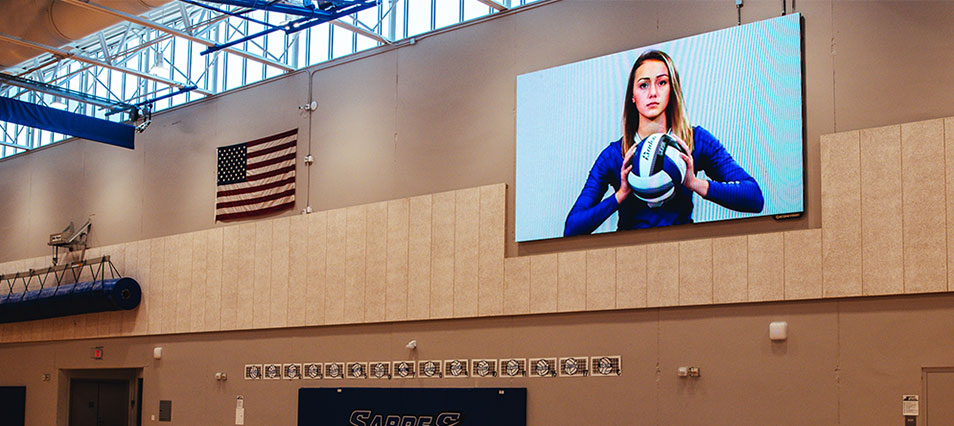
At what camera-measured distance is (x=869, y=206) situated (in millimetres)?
13297

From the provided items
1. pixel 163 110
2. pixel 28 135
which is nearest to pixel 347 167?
pixel 163 110

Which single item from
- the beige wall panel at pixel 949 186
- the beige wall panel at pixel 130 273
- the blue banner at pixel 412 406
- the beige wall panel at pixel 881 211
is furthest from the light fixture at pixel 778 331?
the beige wall panel at pixel 130 273

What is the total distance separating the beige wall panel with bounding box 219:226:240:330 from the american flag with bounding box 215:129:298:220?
49cm

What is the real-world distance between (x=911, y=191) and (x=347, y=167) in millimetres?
11081

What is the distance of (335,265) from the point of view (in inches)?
773

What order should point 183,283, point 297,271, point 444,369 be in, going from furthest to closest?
point 183,283 < point 297,271 < point 444,369

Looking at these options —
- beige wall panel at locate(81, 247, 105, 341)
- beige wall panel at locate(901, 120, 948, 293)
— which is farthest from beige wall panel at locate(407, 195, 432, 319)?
beige wall panel at locate(81, 247, 105, 341)

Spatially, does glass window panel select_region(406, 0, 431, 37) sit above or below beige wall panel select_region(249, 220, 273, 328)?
above

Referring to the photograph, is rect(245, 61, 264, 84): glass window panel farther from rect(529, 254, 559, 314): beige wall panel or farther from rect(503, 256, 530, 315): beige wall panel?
rect(529, 254, 559, 314): beige wall panel

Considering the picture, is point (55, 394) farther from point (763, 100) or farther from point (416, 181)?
point (763, 100)

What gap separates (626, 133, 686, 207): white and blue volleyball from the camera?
50.0 ft

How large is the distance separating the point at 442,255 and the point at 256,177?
19.6 feet

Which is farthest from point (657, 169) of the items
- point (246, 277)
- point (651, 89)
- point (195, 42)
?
point (195, 42)

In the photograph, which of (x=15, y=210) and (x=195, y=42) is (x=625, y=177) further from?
(x=15, y=210)
